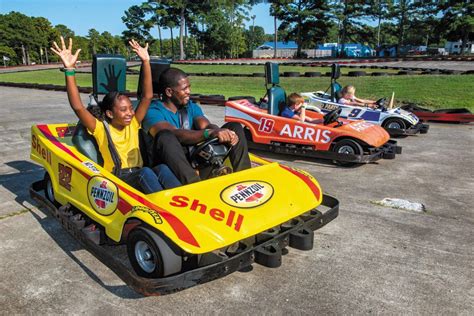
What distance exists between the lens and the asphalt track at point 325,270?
107 inches

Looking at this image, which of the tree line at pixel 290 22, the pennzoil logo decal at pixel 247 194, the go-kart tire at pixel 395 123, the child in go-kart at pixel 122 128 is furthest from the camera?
the tree line at pixel 290 22

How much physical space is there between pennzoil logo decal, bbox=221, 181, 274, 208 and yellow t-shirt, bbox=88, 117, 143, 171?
1097mm

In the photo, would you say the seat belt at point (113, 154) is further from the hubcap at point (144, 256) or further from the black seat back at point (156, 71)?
the hubcap at point (144, 256)

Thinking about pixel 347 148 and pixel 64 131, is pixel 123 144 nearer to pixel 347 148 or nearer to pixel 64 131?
pixel 64 131

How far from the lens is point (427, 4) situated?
48281 mm

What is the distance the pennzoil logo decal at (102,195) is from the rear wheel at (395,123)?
6641 mm

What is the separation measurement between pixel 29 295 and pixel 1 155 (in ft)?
15.7

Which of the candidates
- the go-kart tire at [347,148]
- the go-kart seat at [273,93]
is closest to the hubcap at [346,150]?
the go-kart tire at [347,148]

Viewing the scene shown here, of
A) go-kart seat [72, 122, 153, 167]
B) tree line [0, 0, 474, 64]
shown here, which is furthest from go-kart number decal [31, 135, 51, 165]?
tree line [0, 0, 474, 64]

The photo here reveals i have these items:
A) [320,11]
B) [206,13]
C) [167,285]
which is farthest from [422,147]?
[206,13]

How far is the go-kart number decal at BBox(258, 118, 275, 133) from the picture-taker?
22.7 ft

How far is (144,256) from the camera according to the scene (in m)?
2.89

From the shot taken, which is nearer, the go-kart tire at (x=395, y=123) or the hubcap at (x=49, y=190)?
the hubcap at (x=49, y=190)

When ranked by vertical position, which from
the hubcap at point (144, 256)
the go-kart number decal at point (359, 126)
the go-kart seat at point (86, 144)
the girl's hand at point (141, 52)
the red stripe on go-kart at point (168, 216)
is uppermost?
the girl's hand at point (141, 52)
